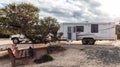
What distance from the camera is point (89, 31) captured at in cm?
2575

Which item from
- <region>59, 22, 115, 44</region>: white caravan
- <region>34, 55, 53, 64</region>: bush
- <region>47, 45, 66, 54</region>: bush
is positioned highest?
<region>59, 22, 115, 44</region>: white caravan

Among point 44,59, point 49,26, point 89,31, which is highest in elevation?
point 49,26

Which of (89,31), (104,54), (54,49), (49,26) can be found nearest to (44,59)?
(54,49)

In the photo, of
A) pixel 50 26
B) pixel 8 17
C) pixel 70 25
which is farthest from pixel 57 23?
pixel 8 17

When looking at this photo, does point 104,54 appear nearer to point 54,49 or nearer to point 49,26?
point 54,49

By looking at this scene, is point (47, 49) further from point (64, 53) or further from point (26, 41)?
point (26, 41)

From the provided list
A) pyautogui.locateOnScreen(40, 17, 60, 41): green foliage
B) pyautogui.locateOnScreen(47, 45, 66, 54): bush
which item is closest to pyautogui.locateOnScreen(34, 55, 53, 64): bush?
pyautogui.locateOnScreen(47, 45, 66, 54): bush

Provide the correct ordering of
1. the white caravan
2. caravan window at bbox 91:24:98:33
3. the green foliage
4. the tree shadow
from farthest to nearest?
1. caravan window at bbox 91:24:98:33
2. the white caravan
3. the green foliage
4. the tree shadow

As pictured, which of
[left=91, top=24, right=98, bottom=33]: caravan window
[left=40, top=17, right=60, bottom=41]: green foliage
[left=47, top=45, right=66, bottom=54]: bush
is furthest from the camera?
[left=91, top=24, right=98, bottom=33]: caravan window

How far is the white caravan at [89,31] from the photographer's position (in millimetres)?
25250

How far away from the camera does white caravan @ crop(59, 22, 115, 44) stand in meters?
25.2

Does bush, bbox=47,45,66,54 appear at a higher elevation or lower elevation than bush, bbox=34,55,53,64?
higher

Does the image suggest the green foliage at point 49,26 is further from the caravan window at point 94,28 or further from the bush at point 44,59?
the bush at point 44,59

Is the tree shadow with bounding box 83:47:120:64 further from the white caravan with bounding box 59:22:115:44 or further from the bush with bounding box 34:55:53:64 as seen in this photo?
the white caravan with bounding box 59:22:115:44
